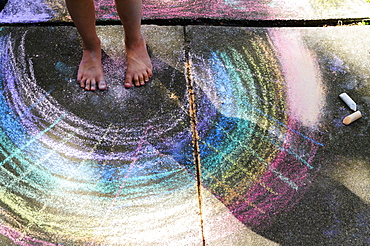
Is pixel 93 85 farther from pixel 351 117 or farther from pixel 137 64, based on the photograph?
pixel 351 117

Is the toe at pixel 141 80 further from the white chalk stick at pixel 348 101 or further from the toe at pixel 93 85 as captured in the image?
the white chalk stick at pixel 348 101

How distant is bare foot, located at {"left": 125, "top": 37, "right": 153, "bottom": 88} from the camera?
203 cm

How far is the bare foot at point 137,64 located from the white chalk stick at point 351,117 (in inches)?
47.3

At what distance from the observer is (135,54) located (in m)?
2.08

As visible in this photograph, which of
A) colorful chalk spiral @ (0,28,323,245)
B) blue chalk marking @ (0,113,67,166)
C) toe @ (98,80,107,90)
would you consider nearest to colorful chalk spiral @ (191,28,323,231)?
colorful chalk spiral @ (0,28,323,245)

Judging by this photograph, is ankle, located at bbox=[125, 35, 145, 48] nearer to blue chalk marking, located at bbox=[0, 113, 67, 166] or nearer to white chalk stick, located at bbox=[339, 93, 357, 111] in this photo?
blue chalk marking, located at bbox=[0, 113, 67, 166]

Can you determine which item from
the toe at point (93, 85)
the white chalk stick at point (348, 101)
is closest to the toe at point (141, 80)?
the toe at point (93, 85)

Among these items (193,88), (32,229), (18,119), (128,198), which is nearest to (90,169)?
(128,198)

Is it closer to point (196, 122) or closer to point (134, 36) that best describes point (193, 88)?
point (196, 122)

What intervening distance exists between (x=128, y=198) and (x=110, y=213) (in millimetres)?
111

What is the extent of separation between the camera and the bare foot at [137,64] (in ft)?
6.65

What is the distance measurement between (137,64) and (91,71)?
0.29m

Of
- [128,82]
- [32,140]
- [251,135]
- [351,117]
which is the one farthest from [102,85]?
[351,117]

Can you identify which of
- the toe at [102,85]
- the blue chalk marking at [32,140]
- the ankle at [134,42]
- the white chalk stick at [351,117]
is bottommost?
the white chalk stick at [351,117]
